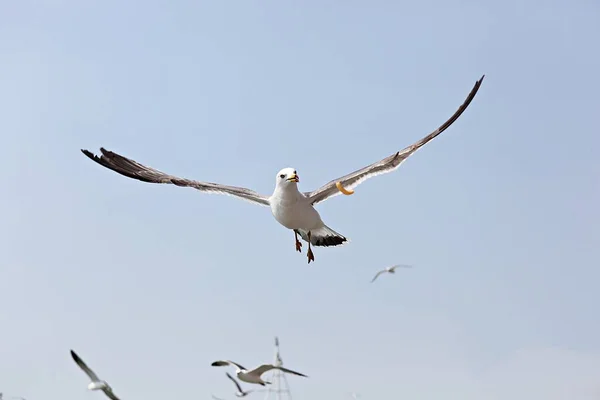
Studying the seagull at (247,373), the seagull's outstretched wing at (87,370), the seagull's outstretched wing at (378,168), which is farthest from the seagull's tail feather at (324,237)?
the seagull's outstretched wing at (87,370)

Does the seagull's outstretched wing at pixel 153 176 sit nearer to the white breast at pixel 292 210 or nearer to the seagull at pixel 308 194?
the seagull at pixel 308 194

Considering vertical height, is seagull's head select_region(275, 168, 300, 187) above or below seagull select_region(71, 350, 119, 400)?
above

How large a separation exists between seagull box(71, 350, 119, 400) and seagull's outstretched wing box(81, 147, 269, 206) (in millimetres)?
6855

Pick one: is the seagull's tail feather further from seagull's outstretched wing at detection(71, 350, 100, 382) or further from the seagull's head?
seagull's outstretched wing at detection(71, 350, 100, 382)

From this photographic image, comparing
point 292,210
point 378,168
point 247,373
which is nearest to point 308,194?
Result: point 292,210

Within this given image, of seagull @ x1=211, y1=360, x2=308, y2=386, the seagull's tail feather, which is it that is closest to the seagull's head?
the seagull's tail feather

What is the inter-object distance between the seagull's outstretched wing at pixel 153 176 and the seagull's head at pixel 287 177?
1.18 m

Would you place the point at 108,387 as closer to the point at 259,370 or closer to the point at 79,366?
the point at 79,366

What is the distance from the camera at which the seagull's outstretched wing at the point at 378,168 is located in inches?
788

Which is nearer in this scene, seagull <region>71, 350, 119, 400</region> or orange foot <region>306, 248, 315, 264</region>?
seagull <region>71, 350, 119, 400</region>

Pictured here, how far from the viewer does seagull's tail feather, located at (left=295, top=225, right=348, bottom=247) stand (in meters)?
21.8

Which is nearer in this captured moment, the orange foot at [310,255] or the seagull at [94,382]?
the seagull at [94,382]

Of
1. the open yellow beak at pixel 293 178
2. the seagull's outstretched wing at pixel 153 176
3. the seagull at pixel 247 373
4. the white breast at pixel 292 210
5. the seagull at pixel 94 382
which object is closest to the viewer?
the seagull at pixel 94 382

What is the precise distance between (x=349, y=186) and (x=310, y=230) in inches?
61.8
